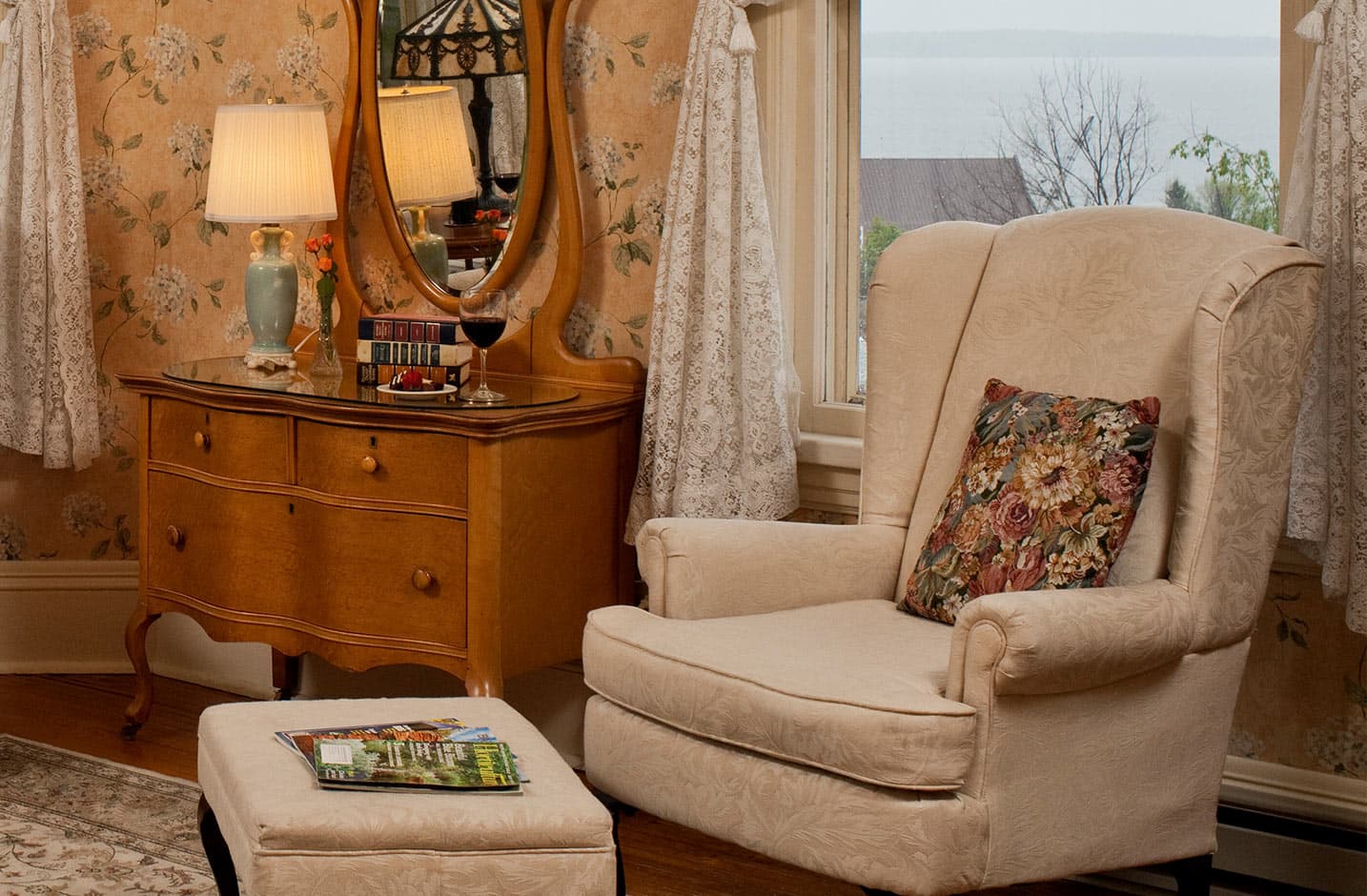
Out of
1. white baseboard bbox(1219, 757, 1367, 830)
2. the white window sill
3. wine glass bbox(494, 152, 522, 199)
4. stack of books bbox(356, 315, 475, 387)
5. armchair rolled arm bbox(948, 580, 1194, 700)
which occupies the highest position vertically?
wine glass bbox(494, 152, 522, 199)

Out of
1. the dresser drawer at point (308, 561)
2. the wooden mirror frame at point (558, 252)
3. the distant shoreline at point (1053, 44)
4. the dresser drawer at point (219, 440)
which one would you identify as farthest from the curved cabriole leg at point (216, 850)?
the distant shoreline at point (1053, 44)

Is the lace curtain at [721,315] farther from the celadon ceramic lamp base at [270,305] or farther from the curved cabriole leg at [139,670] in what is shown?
the curved cabriole leg at [139,670]

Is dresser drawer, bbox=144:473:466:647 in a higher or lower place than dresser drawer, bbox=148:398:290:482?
lower

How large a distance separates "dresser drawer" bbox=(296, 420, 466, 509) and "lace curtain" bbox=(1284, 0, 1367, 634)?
1.38 m

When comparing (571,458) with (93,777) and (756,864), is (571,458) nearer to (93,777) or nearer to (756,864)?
Result: (756,864)

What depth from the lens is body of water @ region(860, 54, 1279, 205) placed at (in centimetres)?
246

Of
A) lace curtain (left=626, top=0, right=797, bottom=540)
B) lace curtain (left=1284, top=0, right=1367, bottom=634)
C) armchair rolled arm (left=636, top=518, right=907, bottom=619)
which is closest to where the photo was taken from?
lace curtain (left=1284, top=0, right=1367, bottom=634)

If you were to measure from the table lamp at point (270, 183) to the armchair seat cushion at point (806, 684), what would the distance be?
4.27 feet

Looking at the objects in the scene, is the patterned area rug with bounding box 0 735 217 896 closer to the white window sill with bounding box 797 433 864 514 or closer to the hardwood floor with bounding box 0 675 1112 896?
the hardwood floor with bounding box 0 675 1112 896

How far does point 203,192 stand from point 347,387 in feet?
3.28

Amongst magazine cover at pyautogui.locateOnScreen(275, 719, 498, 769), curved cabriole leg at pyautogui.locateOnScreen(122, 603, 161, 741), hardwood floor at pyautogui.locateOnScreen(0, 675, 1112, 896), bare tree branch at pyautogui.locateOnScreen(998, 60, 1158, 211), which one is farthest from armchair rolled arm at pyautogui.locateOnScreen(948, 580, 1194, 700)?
curved cabriole leg at pyautogui.locateOnScreen(122, 603, 161, 741)

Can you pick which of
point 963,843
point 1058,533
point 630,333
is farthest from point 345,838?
point 630,333

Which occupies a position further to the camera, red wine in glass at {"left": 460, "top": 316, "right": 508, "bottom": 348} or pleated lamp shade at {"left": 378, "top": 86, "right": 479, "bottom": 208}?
pleated lamp shade at {"left": 378, "top": 86, "right": 479, "bottom": 208}

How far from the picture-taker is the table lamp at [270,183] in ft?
10.1
